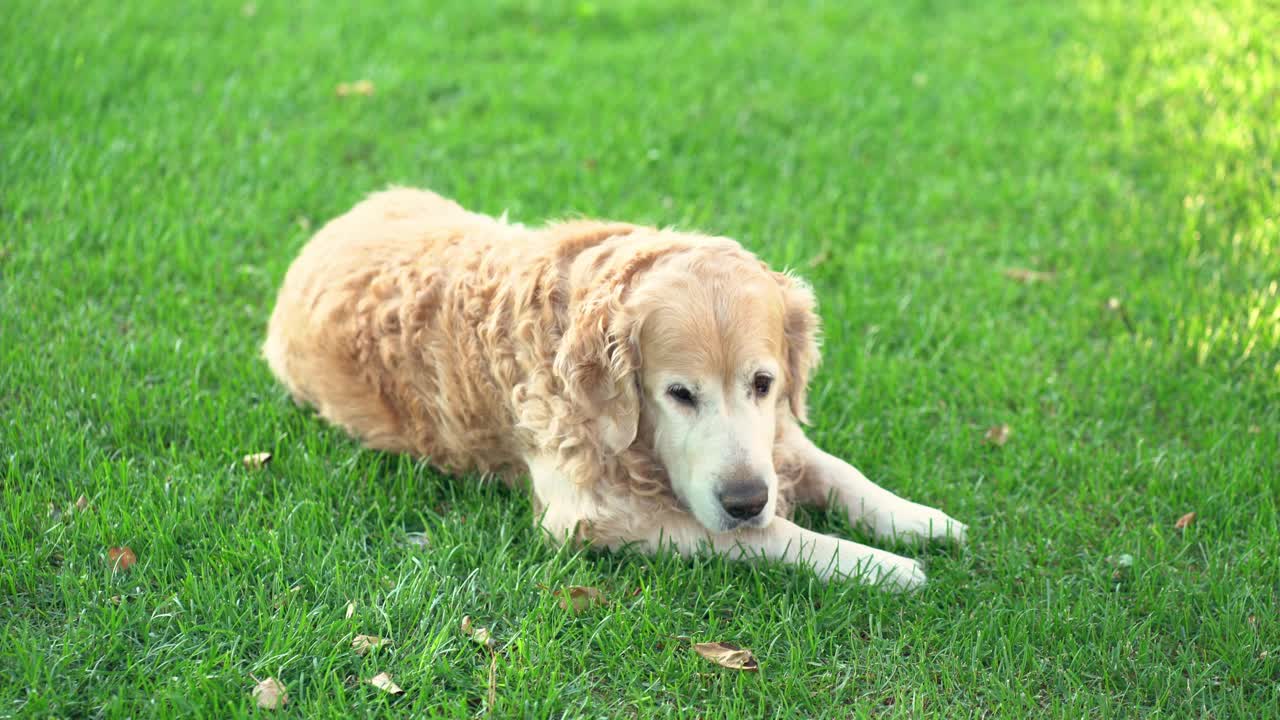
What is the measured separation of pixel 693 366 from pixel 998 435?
1.90m

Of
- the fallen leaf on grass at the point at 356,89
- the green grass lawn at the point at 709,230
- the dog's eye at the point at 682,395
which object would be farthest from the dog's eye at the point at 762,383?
the fallen leaf on grass at the point at 356,89

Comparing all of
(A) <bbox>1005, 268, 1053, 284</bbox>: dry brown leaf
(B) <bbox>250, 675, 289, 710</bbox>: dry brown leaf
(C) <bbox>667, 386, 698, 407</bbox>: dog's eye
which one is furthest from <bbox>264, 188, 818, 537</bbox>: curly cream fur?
(A) <bbox>1005, 268, 1053, 284</bbox>: dry brown leaf

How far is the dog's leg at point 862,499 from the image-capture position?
4.25 meters

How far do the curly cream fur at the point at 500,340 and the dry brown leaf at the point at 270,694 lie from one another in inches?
47.2

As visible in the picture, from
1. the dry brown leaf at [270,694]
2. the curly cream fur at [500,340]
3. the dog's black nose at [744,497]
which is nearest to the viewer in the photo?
the dry brown leaf at [270,694]

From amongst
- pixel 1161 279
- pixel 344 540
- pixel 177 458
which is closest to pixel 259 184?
pixel 177 458

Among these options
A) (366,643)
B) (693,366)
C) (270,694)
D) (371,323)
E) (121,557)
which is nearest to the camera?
(270,694)

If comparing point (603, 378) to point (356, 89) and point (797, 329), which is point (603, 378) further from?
point (356, 89)

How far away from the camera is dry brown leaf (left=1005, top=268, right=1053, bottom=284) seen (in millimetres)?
6246

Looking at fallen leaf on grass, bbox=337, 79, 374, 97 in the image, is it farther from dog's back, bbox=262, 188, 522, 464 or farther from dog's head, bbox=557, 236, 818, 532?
dog's head, bbox=557, 236, 818, 532

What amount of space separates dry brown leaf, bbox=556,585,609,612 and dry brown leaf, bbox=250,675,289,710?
934 millimetres

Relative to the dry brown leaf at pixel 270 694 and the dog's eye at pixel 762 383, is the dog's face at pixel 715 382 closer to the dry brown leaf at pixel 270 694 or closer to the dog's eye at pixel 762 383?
the dog's eye at pixel 762 383

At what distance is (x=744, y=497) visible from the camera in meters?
3.70

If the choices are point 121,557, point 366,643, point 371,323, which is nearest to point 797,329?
point 371,323
